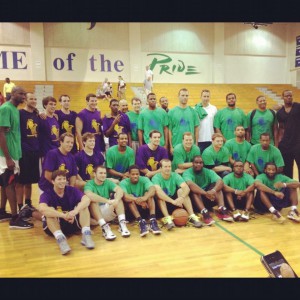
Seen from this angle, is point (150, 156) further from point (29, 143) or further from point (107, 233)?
point (29, 143)

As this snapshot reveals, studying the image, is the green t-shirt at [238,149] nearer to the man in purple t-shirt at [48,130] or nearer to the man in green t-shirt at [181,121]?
the man in green t-shirt at [181,121]

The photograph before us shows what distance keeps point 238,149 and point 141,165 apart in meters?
1.70

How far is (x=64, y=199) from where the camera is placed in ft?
13.4

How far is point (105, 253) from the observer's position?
12.2 ft

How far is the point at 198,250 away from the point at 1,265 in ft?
7.10

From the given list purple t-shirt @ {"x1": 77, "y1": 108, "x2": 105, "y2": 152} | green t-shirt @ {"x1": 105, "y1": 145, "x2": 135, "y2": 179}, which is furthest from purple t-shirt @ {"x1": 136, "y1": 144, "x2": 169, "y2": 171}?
purple t-shirt @ {"x1": 77, "y1": 108, "x2": 105, "y2": 152}

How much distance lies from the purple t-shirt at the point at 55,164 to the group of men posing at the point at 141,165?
1 cm

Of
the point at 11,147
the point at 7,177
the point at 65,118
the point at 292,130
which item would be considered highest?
the point at 65,118

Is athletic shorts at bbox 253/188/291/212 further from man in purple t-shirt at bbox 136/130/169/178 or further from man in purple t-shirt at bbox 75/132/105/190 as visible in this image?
man in purple t-shirt at bbox 75/132/105/190

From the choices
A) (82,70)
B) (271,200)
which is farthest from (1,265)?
(82,70)

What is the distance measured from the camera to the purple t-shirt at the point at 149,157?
5.12 m

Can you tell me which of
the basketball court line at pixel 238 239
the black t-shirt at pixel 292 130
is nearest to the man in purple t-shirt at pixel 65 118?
the basketball court line at pixel 238 239

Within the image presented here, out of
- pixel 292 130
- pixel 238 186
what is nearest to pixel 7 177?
pixel 238 186

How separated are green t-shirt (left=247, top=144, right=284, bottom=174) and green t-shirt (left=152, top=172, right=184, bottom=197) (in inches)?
53.4
